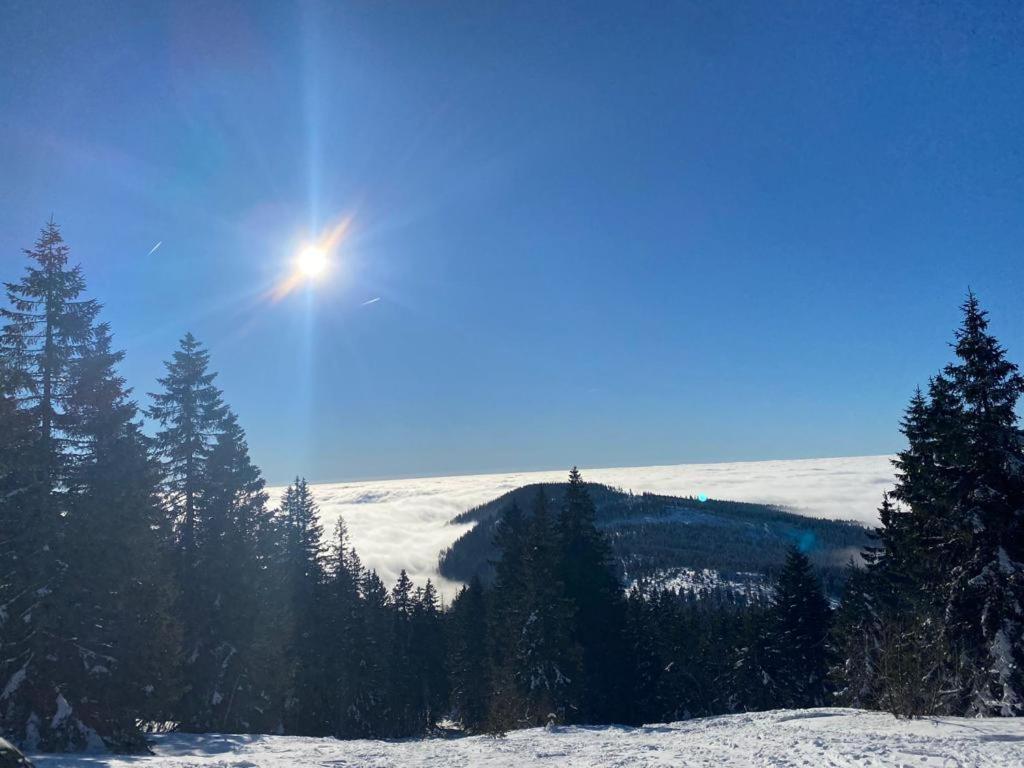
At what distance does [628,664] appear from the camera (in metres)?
33.2

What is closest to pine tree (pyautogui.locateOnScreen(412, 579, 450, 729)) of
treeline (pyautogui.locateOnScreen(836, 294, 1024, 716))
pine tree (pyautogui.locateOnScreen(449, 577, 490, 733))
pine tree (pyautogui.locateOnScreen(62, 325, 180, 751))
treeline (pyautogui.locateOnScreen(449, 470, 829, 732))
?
pine tree (pyautogui.locateOnScreen(449, 577, 490, 733))

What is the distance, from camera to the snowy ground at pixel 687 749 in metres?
11.9

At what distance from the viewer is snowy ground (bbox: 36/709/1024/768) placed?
39.2ft

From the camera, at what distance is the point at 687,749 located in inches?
593

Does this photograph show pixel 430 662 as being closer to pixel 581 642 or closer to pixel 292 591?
pixel 292 591

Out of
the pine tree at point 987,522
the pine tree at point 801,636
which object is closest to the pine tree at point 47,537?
the pine tree at point 987,522

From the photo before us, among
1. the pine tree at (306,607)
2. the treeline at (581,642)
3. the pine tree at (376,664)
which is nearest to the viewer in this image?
the treeline at (581,642)

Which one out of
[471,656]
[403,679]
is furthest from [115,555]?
[403,679]

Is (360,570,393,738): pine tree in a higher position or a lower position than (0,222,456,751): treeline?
lower

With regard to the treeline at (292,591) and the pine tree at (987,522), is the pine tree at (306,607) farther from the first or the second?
the pine tree at (987,522)

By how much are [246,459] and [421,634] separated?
43.6 m

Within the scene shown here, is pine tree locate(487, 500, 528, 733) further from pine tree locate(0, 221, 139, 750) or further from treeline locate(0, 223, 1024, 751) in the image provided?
pine tree locate(0, 221, 139, 750)

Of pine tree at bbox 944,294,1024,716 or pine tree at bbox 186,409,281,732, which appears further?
pine tree at bbox 186,409,281,732

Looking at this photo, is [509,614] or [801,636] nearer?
[509,614]
